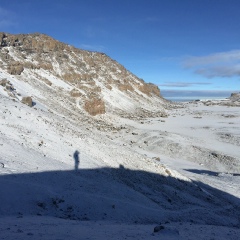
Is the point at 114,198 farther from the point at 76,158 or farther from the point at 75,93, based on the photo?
the point at 75,93

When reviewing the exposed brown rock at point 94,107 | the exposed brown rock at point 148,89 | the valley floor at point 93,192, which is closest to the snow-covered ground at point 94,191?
the valley floor at point 93,192

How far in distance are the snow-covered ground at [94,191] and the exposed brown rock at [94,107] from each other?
30.6m

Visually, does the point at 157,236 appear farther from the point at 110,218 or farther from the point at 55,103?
the point at 55,103

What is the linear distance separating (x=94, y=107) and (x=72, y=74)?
74.6ft

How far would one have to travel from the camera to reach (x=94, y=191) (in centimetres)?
1747

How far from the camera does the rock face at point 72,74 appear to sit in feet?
220

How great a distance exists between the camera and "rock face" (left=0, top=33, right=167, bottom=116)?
6700 centimetres

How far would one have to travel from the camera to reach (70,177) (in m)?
18.1

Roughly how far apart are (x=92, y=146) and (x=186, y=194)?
28.6 ft

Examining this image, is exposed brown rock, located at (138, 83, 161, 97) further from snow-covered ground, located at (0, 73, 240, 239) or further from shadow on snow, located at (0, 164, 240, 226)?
shadow on snow, located at (0, 164, 240, 226)

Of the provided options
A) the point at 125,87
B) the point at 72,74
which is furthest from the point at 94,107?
the point at 125,87

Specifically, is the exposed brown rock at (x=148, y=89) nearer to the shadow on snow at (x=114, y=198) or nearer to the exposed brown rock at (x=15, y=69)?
the exposed brown rock at (x=15, y=69)

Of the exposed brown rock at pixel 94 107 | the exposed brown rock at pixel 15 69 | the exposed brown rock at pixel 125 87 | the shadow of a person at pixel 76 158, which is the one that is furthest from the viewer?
the exposed brown rock at pixel 125 87

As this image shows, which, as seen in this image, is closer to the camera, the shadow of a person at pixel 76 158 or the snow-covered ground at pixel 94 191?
the snow-covered ground at pixel 94 191
